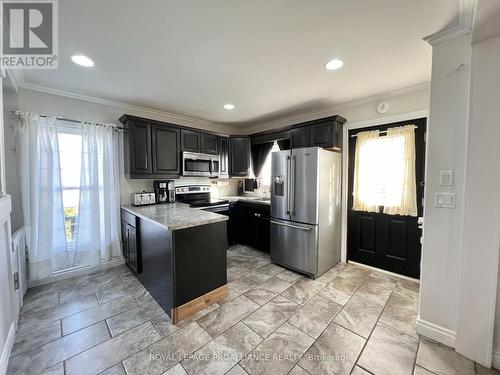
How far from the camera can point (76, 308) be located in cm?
213

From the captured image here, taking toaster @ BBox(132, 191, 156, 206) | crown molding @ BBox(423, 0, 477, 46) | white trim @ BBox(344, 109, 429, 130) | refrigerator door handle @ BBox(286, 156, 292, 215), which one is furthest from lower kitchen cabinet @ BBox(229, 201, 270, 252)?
crown molding @ BBox(423, 0, 477, 46)

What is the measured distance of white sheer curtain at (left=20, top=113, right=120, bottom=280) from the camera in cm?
246

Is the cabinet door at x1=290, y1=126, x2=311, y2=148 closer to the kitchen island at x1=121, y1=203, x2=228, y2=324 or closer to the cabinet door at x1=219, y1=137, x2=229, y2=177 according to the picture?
the cabinet door at x1=219, y1=137, x2=229, y2=177

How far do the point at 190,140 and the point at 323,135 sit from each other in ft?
7.34

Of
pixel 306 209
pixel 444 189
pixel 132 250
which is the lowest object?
pixel 132 250

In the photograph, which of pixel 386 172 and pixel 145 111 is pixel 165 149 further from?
pixel 386 172

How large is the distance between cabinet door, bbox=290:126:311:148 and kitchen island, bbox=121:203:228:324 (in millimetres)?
1859

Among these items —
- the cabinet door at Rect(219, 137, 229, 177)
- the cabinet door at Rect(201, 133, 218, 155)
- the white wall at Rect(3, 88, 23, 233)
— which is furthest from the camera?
the cabinet door at Rect(219, 137, 229, 177)

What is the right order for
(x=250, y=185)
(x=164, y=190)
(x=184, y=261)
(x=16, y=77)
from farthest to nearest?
(x=250, y=185), (x=164, y=190), (x=16, y=77), (x=184, y=261)

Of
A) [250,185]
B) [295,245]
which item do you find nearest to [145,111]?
[250,185]

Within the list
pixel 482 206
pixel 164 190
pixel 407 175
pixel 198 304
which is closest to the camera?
pixel 482 206

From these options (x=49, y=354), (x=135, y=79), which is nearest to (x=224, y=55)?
(x=135, y=79)

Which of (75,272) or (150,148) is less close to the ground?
(150,148)

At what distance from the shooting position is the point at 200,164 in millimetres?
3746
